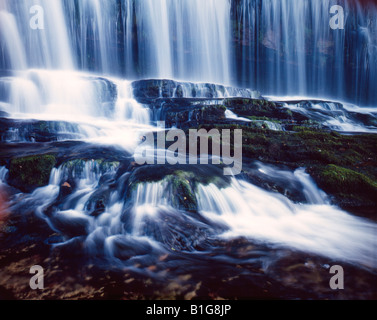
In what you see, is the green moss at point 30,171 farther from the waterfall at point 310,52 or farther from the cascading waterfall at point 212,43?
the waterfall at point 310,52

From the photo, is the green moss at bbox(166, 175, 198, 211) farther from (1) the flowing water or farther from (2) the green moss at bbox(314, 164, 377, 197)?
(2) the green moss at bbox(314, 164, 377, 197)

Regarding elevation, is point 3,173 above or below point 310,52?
below

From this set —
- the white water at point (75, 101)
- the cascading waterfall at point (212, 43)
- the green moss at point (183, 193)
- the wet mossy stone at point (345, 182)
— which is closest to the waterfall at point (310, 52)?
the cascading waterfall at point (212, 43)

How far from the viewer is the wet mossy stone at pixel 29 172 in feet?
16.2

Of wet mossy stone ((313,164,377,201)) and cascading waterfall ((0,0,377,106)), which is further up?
cascading waterfall ((0,0,377,106))

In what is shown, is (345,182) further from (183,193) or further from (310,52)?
(310,52)

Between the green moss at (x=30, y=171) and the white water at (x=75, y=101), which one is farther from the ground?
the white water at (x=75, y=101)

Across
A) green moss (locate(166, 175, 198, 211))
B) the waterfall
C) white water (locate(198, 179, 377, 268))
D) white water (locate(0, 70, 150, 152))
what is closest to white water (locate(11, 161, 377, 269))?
white water (locate(198, 179, 377, 268))

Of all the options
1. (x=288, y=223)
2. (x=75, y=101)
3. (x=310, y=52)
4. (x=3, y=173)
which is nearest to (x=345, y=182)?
(x=288, y=223)

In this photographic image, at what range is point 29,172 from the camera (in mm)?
5070

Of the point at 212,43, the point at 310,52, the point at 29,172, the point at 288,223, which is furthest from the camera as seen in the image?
the point at 310,52

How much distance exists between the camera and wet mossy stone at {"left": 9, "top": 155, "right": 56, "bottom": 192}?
495 centimetres

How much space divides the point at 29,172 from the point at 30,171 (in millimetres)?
29
